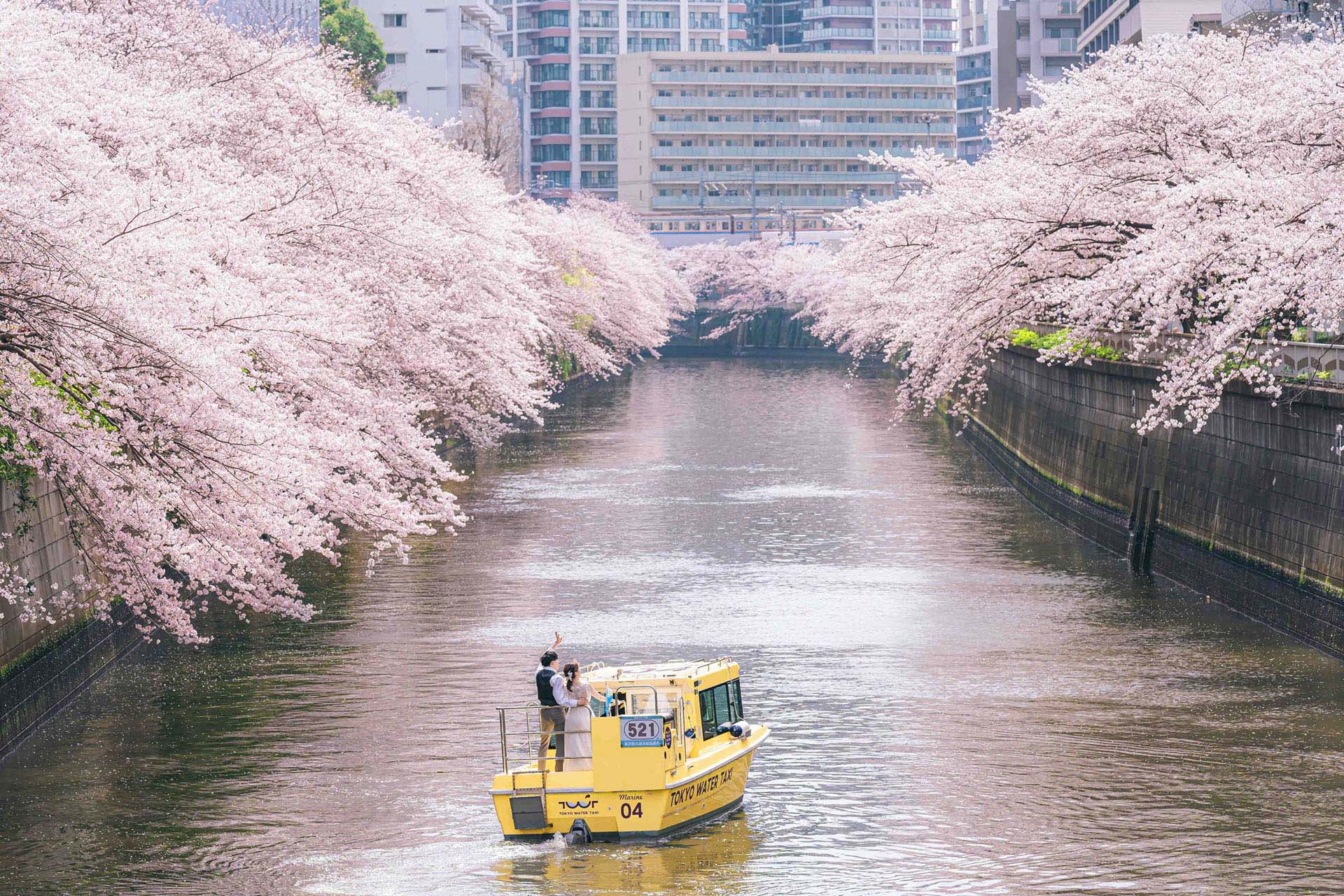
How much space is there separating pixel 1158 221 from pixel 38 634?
20.2 m

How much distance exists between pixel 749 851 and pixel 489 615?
14038 mm

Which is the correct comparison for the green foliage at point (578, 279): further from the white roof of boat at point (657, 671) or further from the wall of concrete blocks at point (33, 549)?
the white roof of boat at point (657, 671)

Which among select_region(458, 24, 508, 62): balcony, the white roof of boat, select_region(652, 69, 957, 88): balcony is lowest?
the white roof of boat

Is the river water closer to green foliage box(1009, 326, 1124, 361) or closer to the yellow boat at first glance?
the yellow boat

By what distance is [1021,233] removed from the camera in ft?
133

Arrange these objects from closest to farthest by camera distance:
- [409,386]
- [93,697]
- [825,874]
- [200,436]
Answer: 1. [825,874]
2. [200,436]
3. [93,697]
4. [409,386]

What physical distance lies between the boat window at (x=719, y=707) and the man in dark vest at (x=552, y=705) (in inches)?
61.9

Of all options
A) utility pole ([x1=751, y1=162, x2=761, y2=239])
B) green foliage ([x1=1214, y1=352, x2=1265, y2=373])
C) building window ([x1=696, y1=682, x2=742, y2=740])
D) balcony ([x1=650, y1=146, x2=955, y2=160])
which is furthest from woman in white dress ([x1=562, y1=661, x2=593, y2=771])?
balcony ([x1=650, y1=146, x2=955, y2=160])

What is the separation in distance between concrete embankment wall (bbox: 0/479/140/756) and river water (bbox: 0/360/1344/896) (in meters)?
0.41

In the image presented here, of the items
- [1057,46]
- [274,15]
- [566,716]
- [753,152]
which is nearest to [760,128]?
[753,152]

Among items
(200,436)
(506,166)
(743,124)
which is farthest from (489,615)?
(743,124)

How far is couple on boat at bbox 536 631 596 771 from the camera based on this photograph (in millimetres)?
19594

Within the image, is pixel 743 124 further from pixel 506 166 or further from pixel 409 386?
pixel 409 386

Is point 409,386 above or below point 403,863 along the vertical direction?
above
